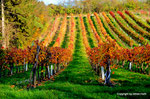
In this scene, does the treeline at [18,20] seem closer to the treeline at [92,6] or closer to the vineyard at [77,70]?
the vineyard at [77,70]

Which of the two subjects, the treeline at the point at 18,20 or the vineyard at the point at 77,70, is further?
the treeline at the point at 18,20

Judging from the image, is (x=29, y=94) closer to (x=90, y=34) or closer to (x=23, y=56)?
(x=23, y=56)

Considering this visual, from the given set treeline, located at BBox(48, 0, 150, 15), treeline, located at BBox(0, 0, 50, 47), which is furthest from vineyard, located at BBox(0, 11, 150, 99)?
treeline, located at BBox(48, 0, 150, 15)

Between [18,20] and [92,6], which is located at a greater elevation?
[92,6]

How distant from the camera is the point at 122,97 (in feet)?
22.6

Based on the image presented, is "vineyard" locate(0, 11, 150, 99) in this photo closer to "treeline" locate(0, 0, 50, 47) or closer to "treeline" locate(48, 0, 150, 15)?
"treeline" locate(0, 0, 50, 47)

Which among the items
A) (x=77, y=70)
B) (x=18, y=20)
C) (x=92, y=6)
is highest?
(x=92, y=6)

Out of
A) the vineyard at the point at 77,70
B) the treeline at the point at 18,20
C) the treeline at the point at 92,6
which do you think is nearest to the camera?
the vineyard at the point at 77,70

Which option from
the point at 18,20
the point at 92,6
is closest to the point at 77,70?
the point at 18,20

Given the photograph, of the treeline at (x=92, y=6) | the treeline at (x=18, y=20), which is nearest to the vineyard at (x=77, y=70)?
the treeline at (x=18, y=20)

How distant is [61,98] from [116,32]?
4688cm

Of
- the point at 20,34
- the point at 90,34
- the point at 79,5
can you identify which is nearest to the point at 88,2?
the point at 79,5

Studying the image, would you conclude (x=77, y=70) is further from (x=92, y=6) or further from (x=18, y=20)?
(x=92, y=6)

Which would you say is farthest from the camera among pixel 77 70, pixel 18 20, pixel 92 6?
pixel 92 6
